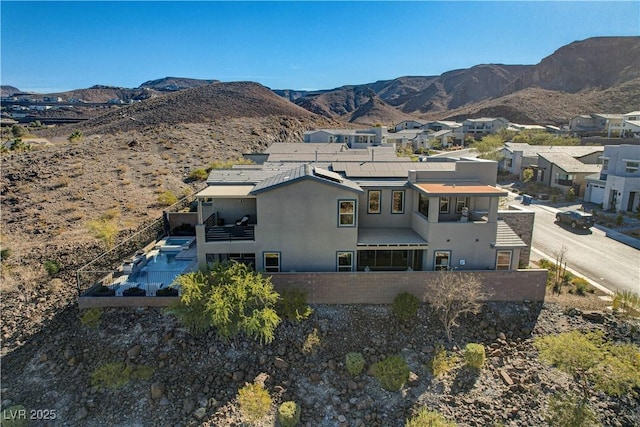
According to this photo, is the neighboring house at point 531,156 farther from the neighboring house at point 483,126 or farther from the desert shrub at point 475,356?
the neighboring house at point 483,126

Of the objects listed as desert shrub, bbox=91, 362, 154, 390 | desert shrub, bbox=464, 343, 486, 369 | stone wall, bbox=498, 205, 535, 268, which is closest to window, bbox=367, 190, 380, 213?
stone wall, bbox=498, 205, 535, 268

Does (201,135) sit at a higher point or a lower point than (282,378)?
higher

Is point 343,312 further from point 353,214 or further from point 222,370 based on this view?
point 222,370

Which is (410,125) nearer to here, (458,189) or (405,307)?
(458,189)

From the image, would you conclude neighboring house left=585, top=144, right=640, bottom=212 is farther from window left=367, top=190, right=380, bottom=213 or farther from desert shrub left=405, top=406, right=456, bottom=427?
desert shrub left=405, top=406, right=456, bottom=427

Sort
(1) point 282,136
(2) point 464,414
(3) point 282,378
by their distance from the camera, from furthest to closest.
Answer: (1) point 282,136, (3) point 282,378, (2) point 464,414

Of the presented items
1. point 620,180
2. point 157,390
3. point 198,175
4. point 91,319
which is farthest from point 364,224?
point 198,175

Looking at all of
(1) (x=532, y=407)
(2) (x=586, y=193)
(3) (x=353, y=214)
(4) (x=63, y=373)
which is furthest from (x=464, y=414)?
(2) (x=586, y=193)
